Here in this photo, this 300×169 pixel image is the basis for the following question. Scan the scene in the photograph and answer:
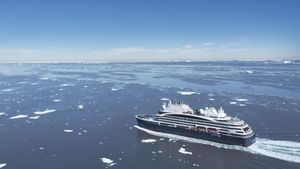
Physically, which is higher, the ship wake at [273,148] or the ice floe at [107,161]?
the ship wake at [273,148]

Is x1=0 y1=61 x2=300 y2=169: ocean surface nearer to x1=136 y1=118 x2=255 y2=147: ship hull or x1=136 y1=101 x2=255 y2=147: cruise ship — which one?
x1=136 y1=118 x2=255 y2=147: ship hull

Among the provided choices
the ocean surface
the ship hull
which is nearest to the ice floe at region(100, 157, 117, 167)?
the ocean surface

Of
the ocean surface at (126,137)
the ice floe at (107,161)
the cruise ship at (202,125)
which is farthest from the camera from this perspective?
the cruise ship at (202,125)

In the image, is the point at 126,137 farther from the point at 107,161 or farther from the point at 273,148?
the point at 273,148

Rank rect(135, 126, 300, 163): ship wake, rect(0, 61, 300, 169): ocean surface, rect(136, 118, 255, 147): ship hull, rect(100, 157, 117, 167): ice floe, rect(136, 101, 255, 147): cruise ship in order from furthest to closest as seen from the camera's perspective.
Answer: rect(136, 101, 255, 147): cruise ship, rect(136, 118, 255, 147): ship hull, rect(135, 126, 300, 163): ship wake, rect(0, 61, 300, 169): ocean surface, rect(100, 157, 117, 167): ice floe

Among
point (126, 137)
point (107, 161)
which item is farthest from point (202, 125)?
point (107, 161)

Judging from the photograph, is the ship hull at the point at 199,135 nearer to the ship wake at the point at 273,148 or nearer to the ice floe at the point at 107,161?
the ship wake at the point at 273,148

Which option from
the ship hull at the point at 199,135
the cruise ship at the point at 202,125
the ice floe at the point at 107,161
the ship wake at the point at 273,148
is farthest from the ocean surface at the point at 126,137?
the cruise ship at the point at 202,125

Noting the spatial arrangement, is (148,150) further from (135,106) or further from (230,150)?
(135,106)
